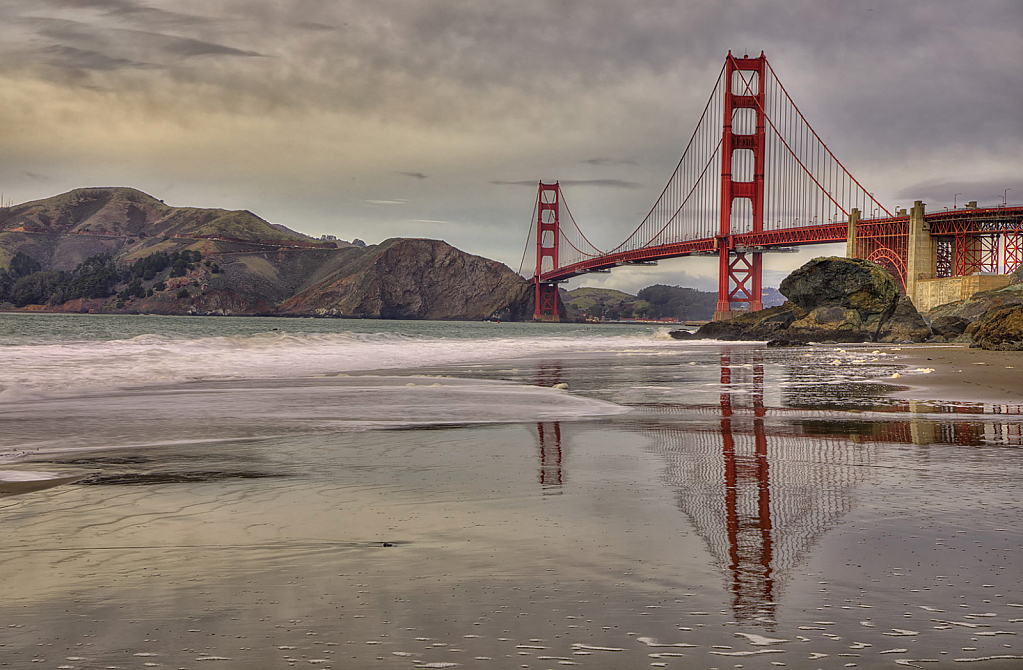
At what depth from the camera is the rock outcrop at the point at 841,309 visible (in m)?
39.2

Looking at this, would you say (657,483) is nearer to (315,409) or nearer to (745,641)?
(745,641)

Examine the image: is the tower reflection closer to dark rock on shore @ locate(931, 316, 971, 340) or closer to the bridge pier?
dark rock on shore @ locate(931, 316, 971, 340)

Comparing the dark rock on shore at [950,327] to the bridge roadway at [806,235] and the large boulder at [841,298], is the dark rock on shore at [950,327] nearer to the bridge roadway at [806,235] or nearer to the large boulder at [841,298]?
the large boulder at [841,298]

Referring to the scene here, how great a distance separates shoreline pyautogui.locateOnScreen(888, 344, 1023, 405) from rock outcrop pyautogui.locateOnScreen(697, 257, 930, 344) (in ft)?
68.0

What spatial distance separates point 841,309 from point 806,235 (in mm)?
21988

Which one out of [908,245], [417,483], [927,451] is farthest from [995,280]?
[417,483]

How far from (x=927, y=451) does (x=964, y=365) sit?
12.1 m

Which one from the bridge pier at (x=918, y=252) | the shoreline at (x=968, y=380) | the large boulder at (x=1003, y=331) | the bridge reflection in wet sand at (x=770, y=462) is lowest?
the bridge reflection in wet sand at (x=770, y=462)

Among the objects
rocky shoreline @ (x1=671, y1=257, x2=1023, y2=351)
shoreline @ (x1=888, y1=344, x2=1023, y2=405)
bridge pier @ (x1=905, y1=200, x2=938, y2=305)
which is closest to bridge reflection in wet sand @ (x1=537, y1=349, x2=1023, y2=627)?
shoreline @ (x1=888, y1=344, x2=1023, y2=405)

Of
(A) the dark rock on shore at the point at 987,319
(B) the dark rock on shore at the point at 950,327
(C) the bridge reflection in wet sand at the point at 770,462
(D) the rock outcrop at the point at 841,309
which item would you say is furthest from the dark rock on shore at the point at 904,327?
(C) the bridge reflection in wet sand at the point at 770,462

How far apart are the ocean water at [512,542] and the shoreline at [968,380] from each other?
2526 mm

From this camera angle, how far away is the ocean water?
7.34ft

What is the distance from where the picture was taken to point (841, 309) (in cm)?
4259

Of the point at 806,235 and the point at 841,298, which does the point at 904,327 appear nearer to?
the point at 841,298
